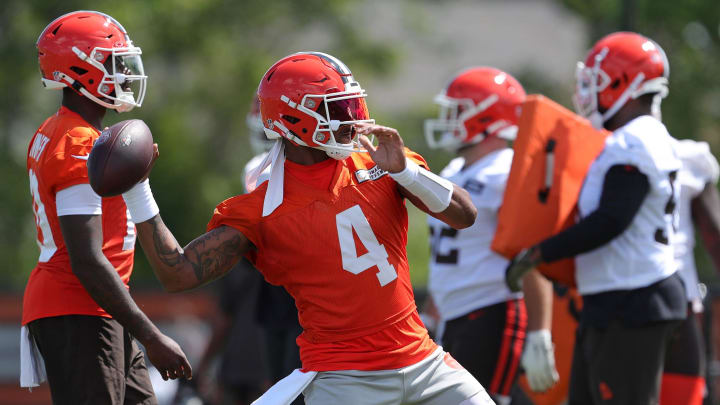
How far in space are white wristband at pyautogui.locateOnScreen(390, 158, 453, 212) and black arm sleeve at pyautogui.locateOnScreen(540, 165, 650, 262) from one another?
1306 mm

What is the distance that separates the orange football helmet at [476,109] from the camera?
5750 millimetres

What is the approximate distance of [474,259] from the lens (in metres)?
5.36

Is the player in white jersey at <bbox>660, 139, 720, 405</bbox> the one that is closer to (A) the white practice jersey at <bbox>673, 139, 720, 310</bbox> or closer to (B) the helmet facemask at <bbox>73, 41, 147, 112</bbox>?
(A) the white practice jersey at <bbox>673, 139, 720, 310</bbox>

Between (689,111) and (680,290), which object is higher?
(680,290)

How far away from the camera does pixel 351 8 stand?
1942 centimetres

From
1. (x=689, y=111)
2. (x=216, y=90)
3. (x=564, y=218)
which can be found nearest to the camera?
(x=564, y=218)

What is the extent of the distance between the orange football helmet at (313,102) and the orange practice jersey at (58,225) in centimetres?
76

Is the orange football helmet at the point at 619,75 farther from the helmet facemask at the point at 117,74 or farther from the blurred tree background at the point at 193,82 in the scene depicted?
the blurred tree background at the point at 193,82

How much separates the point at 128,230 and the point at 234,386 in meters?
3.47

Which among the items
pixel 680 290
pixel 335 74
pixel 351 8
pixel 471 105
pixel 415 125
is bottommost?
pixel 415 125

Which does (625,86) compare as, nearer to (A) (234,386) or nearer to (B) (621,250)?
(B) (621,250)

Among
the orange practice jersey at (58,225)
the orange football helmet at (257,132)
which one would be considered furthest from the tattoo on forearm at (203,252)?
the orange football helmet at (257,132)


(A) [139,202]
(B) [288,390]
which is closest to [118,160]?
(A) [139,202]

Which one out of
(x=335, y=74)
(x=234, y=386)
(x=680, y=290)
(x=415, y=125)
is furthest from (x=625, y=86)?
(x=415, y=125)
